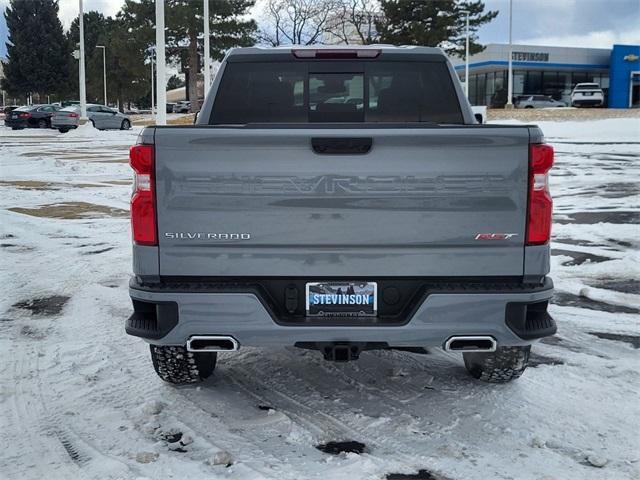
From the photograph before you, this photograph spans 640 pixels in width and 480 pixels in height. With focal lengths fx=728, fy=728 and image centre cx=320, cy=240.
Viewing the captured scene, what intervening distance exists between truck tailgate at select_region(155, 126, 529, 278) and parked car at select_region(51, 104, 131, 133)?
133 feet

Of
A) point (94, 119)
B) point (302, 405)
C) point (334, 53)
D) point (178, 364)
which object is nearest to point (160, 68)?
point (334, 53)

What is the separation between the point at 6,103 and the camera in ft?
435

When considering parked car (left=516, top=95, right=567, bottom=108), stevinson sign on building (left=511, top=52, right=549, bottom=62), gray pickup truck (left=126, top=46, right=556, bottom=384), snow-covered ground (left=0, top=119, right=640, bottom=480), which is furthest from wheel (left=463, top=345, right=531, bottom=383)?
stevinson sign on building (left=511, top=52, right=549, bottom=62)

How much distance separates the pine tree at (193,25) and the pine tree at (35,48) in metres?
28.7

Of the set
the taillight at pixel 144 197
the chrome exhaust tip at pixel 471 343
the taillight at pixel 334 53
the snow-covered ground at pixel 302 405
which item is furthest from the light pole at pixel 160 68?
the chrome exhaust tip at pixel 471 343

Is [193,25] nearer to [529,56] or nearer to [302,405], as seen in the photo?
[529,56]

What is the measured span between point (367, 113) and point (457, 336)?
212cm

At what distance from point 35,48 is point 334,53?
84736mm

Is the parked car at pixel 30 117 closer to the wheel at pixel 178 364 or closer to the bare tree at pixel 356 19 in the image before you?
the bare tree at pixel 356 19

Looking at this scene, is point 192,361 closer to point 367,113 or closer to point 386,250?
point 386,250

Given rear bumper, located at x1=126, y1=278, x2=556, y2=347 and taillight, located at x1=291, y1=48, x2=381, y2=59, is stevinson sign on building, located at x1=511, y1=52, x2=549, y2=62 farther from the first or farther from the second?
rear bumper, located at x1=126, y1=278, x2=556, y2=347

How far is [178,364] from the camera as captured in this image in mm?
4277

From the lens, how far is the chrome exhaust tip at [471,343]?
143 inches

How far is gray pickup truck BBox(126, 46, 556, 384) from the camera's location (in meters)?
3.49
